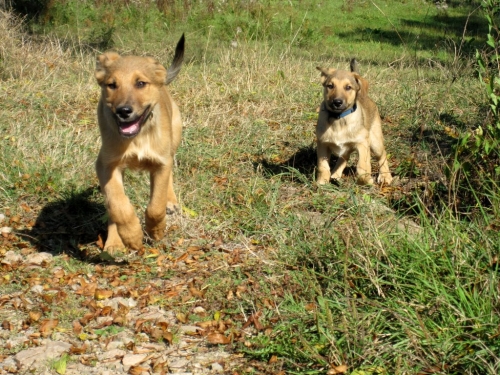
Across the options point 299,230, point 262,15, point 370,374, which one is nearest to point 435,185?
point 299,230

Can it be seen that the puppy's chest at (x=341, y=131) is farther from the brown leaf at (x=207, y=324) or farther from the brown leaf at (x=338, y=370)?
the brown leaf at (x=338, y=370)

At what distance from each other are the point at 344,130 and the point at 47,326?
11.6 feet

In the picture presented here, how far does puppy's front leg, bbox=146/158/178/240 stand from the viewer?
14.9 feet

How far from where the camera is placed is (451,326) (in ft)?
10.4

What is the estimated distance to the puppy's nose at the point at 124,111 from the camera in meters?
4.15

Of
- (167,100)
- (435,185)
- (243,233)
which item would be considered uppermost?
(167,100)

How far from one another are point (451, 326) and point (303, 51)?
34.8ft

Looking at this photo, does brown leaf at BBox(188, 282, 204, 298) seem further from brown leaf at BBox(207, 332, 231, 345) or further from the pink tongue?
the pink tongue

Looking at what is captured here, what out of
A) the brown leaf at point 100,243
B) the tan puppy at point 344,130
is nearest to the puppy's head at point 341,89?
the tan puppy at point 344,130

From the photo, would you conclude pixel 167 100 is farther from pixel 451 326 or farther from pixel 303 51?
pixel 303 51

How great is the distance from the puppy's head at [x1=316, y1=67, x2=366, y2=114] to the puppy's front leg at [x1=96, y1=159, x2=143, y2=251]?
248cm

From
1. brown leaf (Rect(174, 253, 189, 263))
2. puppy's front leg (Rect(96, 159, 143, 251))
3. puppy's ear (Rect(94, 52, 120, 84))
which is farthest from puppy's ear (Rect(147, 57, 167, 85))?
brown leaf (Rect(174, 253, 189, 263))

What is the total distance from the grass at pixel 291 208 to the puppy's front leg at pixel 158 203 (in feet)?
0.63

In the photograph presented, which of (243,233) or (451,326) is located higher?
(451,326)
